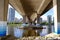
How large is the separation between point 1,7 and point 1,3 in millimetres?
140

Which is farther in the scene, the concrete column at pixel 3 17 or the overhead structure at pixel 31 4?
the overhead structure at pixel 31 4

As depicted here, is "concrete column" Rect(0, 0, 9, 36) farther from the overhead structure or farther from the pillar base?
the overhead structure

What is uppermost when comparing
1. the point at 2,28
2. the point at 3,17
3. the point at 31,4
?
the point at 31,4

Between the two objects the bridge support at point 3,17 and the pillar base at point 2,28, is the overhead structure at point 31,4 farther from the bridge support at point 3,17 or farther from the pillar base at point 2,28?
the pillar base at point 2,28

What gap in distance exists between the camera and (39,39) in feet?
14.4

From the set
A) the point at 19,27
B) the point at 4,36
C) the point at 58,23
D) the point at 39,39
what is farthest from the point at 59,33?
the point at 19,27

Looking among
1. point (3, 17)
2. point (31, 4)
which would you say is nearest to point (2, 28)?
point (3, 17)

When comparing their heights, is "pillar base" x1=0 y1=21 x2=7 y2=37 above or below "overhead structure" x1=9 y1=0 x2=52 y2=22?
below

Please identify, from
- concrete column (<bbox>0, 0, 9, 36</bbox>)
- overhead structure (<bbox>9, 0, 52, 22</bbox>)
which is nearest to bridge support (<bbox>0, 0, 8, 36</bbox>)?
concrete column (<bbox>0, 0, 9, 36</bbox>)

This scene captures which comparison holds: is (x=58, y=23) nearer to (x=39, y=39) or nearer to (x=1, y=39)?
(x=39, y=39)

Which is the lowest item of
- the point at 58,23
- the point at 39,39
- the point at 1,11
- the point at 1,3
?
the point at 39,39

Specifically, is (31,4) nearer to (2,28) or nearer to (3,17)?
(3,17)

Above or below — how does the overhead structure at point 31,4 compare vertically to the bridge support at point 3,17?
above

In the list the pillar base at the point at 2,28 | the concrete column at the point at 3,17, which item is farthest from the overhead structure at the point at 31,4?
the pillar base at the point at 2,28
